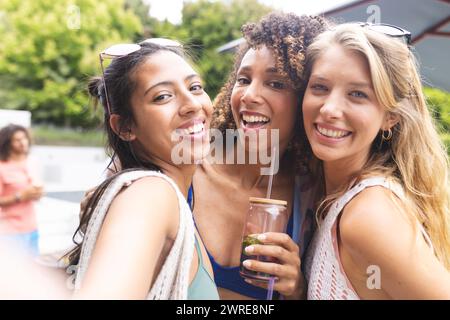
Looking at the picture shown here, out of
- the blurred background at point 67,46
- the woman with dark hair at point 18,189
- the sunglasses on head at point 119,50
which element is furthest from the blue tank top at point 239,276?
the blurred background at point 67,46

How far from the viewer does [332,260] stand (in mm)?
1235

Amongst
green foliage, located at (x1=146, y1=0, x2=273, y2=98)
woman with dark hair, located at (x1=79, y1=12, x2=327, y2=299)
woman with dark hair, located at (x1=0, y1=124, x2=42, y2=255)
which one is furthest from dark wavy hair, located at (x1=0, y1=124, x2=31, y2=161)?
green foliage, located at (x1=146, y1=0, x2=273, y2=98)

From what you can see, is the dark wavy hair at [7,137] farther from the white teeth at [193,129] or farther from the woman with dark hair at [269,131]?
the white teeth at [193,129]

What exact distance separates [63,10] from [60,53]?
130cm

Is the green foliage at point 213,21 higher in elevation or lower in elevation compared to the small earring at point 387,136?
higher

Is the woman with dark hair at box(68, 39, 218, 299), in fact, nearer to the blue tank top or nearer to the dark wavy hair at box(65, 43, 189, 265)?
the dark wavy hair at box(65, 43, 189, 265)

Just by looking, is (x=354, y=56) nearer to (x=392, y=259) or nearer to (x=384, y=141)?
(x=384, y=141)

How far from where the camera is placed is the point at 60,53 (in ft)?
43.9

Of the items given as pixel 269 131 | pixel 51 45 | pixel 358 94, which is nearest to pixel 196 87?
pixel 269 131

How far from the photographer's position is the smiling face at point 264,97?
4.90ft

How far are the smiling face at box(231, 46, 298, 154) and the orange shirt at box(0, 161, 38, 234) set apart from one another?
2492mm

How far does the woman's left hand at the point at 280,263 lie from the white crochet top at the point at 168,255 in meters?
0.23

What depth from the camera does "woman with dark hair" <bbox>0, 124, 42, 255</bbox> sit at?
3.43m

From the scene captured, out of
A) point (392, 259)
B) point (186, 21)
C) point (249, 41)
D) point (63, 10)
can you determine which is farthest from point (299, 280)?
point (186, 21)
